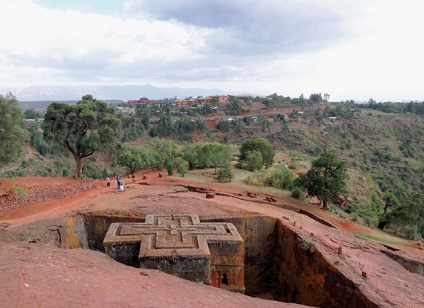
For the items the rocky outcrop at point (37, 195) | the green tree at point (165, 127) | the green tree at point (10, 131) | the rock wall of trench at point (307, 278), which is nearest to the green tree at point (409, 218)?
the rock wall of trench at point (307, 278)

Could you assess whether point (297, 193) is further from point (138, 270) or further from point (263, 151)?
point (138, 270)

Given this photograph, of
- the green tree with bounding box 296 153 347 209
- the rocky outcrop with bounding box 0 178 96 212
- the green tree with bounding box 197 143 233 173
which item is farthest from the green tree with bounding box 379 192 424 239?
the rocky outcrop with bounding box 0 178 96 212

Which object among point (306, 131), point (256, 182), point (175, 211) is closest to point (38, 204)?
point (175, 211)

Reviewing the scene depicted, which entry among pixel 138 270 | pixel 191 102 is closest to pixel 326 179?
pixel 138 270

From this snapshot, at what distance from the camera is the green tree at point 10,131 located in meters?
17.0

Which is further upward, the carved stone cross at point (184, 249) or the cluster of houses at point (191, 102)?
the cluster of houses at point (191, 102)

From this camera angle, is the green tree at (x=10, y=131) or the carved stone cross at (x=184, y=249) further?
the green tree at (x=10, y=131)

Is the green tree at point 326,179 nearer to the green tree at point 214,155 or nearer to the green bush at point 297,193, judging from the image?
the green bush at point 297,193

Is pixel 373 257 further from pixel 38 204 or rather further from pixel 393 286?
pixel 38 204

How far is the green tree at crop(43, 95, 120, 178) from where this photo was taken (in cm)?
1991

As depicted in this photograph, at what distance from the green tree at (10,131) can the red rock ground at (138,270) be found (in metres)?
1.71

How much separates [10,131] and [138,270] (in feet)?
43.8

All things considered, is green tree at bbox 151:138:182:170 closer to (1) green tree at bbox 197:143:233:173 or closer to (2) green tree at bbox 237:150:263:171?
(1) green tree at bbox 197:143:233:173

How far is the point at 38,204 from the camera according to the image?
607 inches
